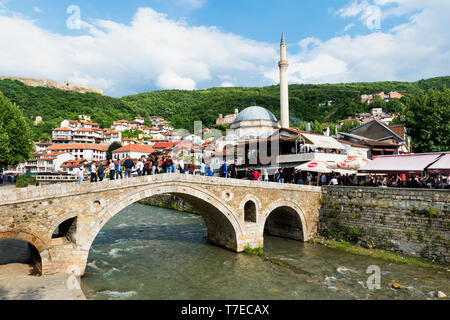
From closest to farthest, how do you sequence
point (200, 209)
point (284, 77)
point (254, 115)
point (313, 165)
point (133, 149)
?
point (200, 209), point (313, 165), point (284, 77), point (254, 115), point (133, 149)

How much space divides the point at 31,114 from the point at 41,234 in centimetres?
8781

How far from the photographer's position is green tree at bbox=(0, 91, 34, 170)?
2503 cm

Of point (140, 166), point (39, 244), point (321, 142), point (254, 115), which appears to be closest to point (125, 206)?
point (39, 244)

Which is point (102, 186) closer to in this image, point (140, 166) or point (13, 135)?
point (140, 166)

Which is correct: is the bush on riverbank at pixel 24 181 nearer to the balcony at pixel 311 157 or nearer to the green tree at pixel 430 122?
the balcony at pixel 311 157

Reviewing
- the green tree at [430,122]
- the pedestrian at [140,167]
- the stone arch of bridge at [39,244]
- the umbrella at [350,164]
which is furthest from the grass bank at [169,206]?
the green tree at [430,122]

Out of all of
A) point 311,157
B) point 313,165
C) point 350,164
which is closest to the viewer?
point 313,165

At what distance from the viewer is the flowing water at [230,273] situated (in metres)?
9.52

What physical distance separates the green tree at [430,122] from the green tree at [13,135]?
3940cm

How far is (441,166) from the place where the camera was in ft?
43.2

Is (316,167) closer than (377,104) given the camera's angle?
Yes

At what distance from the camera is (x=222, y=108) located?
94.6 metres

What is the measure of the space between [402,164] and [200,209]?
36.2 ft
